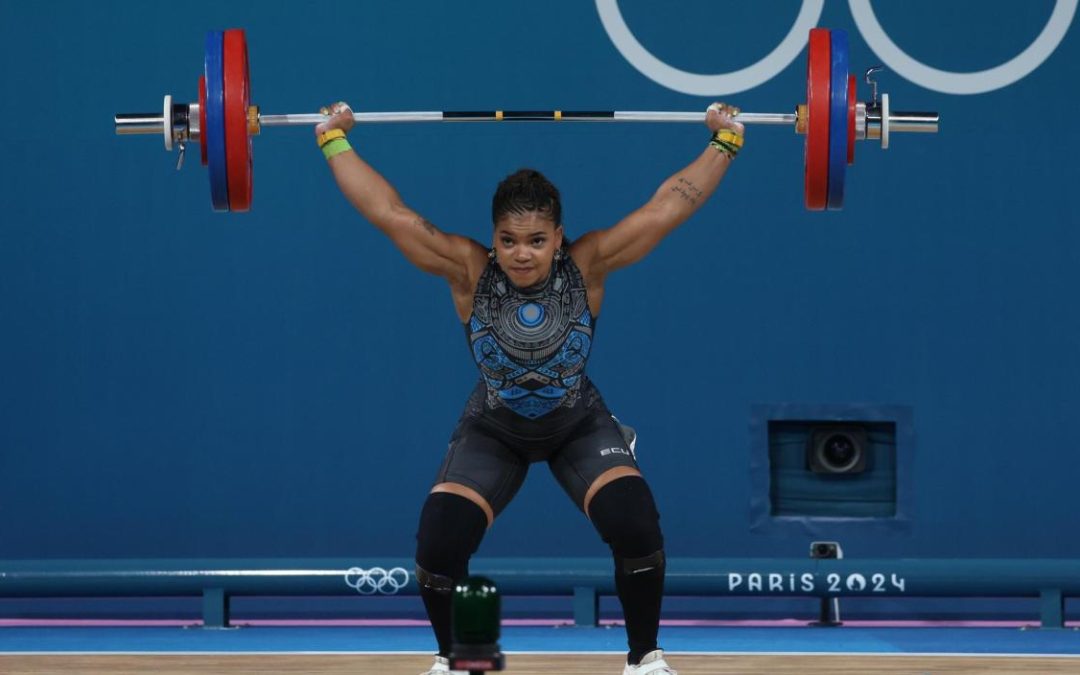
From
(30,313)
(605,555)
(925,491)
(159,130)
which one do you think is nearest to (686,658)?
(605,555)

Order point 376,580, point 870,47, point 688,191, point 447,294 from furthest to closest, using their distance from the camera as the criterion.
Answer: point 447,294 → point 870,47 → point 376,580 → point 688,191

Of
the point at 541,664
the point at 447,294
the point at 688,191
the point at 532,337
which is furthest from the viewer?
the point at 447,294

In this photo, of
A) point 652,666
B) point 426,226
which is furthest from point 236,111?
point 652,666

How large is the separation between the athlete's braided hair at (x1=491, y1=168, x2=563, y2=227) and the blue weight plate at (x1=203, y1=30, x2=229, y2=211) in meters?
0.72

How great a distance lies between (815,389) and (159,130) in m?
2.55

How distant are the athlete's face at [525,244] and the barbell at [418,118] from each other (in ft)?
1.45

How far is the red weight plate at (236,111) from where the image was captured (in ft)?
12.9

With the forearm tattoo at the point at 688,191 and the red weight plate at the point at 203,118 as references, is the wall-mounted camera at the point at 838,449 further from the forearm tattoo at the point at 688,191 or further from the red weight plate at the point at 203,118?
the red weight plate at the point at 203,118

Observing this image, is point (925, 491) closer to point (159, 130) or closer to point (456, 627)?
point (159, 130)

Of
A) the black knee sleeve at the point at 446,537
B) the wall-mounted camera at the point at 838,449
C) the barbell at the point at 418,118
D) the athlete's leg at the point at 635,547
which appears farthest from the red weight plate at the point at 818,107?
the wall-mounted camera at the point at 838,449

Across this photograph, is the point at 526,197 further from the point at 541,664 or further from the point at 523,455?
the point at 541,664

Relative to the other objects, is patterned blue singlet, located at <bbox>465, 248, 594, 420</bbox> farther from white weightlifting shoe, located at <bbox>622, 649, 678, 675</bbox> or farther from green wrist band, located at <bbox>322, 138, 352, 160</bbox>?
white weightlifting shoe, located at <bbox>622, 649, 678, 675</bbox>

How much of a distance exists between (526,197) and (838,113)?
82 centimetres

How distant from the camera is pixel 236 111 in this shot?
3.92m
